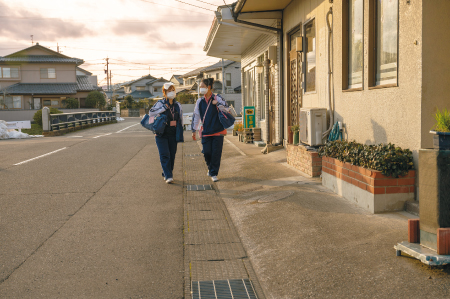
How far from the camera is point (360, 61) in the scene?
7.17 meters

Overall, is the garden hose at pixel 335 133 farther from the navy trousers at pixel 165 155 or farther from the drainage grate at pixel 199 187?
the navy trousers at pixel 165 155

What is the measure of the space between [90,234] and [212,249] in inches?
61.7

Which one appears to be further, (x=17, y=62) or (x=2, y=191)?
(x=17, y=62)

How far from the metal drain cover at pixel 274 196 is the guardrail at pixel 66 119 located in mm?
20252

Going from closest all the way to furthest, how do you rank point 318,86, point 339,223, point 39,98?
point 339,223 → point 318,86 → point 39,98

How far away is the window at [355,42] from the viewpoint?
278 inches

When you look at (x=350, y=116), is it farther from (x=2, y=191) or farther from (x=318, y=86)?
(x=2, y=191)

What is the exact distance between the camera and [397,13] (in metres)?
5.71

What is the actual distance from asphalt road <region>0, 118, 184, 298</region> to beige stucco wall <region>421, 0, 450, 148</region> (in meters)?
3.24

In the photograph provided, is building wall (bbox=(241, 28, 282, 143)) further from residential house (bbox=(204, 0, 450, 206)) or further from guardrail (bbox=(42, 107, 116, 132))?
guardrail (bbox=(42, 107, 116, 132))

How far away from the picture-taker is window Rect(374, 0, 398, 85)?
5914 millimetres

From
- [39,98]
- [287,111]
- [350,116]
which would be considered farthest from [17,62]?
[350,116]

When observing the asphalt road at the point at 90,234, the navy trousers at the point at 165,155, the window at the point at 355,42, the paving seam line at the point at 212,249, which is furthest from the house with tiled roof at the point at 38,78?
the paving seam line at the point at 212,249

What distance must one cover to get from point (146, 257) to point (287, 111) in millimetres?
8460
